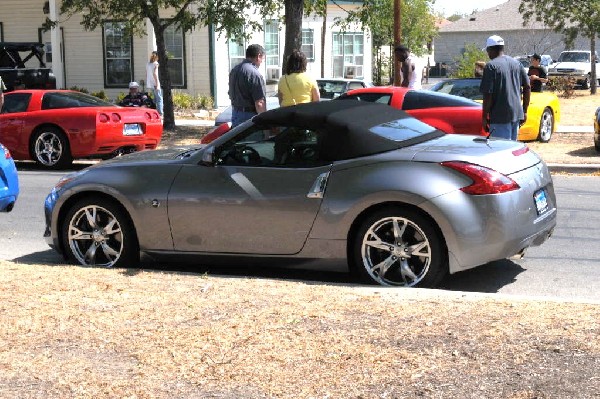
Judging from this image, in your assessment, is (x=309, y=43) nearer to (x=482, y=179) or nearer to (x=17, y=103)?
(x=17, y=103)

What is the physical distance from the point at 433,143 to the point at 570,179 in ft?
22.7

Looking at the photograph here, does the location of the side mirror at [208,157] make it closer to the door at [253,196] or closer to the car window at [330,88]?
the door at [253,196]

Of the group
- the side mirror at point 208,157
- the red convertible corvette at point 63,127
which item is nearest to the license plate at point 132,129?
the red convertible corvette at point 63,127

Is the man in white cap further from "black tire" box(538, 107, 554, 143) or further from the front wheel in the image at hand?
the front wheel

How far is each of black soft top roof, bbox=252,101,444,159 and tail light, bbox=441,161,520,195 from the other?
2.13 ft

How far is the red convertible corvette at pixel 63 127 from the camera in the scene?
1582cm

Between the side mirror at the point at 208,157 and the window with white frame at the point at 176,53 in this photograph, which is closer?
the side mirror at the point at 208,157

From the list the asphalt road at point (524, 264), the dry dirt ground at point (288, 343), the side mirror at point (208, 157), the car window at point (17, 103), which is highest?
the car window at point (17, 103)

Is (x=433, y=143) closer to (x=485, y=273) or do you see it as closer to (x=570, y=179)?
(x=485, y=273)

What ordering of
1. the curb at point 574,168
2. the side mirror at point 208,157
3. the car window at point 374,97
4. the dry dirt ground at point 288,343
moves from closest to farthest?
1. the dry dirt ground at point 288,343
2. the side mirror at point 208,157
3. the curb at point 574,168
4. the car window at point 374,97

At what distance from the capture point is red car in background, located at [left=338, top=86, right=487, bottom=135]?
14922 mm

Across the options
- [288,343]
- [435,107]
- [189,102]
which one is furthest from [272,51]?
[288,343]

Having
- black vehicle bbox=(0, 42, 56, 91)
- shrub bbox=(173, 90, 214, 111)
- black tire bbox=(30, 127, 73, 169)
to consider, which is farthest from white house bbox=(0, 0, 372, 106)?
black tire bbox=(30, 127, 73, 169)

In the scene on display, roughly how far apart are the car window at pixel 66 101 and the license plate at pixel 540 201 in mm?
10345
